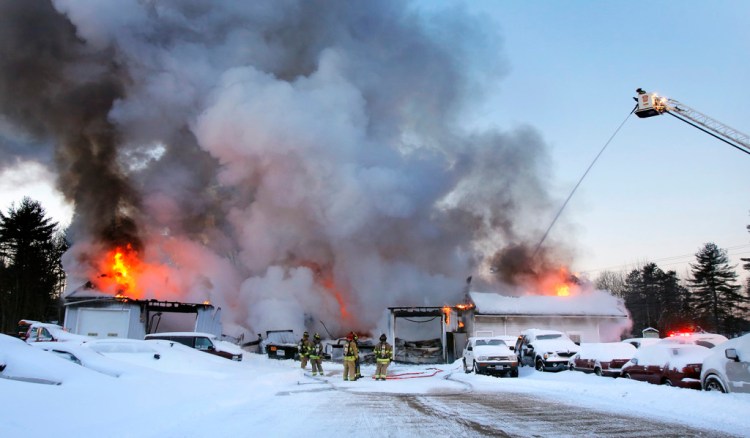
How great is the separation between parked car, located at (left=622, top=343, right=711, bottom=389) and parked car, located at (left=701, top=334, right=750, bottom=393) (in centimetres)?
111

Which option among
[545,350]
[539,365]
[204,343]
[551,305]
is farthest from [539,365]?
[204,343]

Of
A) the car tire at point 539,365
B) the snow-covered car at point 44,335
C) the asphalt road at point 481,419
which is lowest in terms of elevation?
the asphalt road at point 481,419

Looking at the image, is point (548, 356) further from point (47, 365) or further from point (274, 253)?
point (274, 253)

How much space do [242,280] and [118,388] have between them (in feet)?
102

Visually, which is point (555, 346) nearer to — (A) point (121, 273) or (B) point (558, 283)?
(B) point (558, 283)

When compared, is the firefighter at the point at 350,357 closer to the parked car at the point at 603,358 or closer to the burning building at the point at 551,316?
the parked car at the point at 603,358

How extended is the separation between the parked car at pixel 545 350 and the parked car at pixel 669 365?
4768 mm

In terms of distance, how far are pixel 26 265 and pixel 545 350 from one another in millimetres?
44810

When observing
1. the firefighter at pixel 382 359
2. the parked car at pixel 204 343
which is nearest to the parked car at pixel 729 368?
the firefighter at pixel 382 359

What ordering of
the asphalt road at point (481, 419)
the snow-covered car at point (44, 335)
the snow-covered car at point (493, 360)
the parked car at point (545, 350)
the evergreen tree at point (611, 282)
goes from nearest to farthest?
the asphalt road at point (481, 419)
the snow-covered car at point (493, 360)
the parked car at point (545, 350)
the snow-covered car at point (44, 335)
the evergreen tree at point (611, 282)

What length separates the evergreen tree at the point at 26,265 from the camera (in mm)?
45531

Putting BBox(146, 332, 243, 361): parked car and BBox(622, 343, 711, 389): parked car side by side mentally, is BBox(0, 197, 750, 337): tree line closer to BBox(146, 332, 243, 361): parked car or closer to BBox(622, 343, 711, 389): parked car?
BBox(146, 332, 243, 361): parked car

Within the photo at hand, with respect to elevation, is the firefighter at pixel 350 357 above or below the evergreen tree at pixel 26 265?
below

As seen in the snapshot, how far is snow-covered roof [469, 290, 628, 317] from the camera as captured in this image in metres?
30.6
